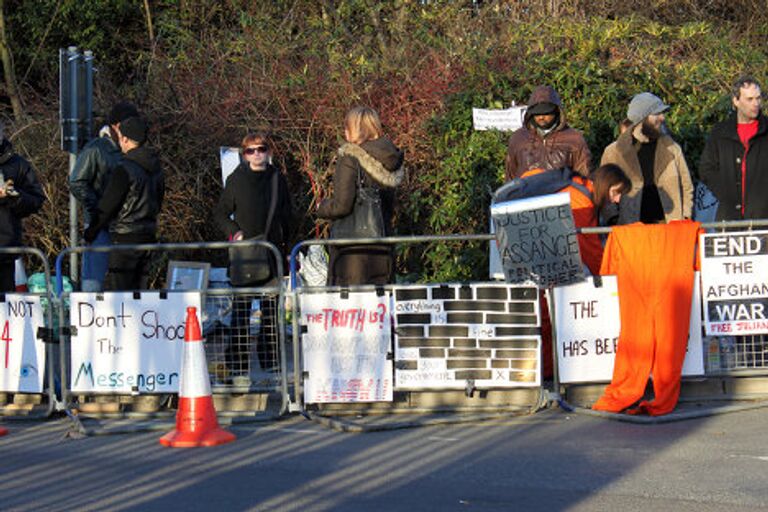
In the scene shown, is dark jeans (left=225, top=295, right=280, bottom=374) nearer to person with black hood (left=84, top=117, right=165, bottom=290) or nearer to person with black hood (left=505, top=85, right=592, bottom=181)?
person with black hood (left=84, top=117, right=165, bottom=290)

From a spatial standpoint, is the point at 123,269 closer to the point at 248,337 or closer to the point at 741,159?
the point at 248,337

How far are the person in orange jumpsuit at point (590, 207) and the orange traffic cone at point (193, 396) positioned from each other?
8.39ft

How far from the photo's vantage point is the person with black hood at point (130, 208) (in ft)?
36.1

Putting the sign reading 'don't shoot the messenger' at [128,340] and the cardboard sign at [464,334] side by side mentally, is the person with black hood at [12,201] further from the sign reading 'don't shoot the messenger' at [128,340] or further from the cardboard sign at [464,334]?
the cardboard sign at [464,334]

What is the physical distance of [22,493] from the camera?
759 cm

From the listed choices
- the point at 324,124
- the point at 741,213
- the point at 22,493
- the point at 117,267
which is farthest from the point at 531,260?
the point at 324,124

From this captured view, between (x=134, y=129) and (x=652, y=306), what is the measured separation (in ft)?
14.1

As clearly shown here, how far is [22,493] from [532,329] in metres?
3.84

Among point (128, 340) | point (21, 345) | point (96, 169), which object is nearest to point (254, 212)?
point (96, 169)

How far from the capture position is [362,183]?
34.4 ft

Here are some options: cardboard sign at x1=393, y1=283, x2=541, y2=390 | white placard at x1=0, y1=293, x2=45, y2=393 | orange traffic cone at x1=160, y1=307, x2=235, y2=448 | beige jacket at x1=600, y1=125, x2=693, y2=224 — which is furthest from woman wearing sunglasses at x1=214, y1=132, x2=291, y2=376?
beige jacket at x1=600, y1=125, x2=693, y2=224

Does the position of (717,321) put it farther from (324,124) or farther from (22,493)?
(324,124)

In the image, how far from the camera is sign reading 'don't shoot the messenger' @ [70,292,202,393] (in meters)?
10.0

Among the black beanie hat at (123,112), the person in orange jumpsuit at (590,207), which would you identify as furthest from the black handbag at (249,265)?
the person in orange jumpsuit at (590,207)
